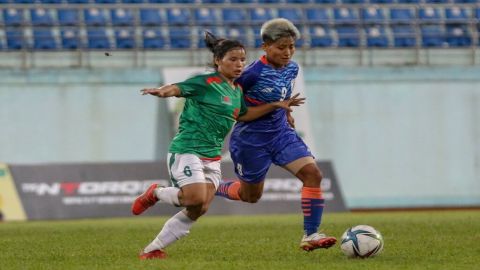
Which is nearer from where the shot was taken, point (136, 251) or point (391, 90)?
point (136, 251)

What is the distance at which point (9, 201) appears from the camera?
2162cm

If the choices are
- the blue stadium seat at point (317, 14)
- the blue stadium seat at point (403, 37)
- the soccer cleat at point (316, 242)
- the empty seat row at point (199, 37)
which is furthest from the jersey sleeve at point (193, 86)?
the blue stadium seat at point (403, 37)

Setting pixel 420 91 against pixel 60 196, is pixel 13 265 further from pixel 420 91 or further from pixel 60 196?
pixel 420 91

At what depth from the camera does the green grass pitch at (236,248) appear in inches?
384

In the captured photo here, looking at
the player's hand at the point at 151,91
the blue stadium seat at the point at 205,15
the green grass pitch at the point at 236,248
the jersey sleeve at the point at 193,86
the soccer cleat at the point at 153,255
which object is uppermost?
the player's hand at the point at 151,91

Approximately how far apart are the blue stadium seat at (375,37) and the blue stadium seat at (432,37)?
36.5 inches

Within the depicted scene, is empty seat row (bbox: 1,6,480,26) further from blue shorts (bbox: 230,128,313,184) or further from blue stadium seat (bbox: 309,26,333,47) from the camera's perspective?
blue shorts (bbox: 230,128,313,184)

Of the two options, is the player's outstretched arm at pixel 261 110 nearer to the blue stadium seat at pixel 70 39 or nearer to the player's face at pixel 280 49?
the player's face at pixel 280 49

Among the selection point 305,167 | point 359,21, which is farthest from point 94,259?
point 359,21

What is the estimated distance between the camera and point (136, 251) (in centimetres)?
1145

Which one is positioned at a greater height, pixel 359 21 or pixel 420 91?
pixel 359 21

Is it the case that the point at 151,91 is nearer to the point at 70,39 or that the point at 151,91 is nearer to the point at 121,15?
the point at 70,39

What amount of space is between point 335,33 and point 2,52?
7660mm

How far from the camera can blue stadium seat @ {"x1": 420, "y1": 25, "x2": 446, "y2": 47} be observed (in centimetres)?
2669
